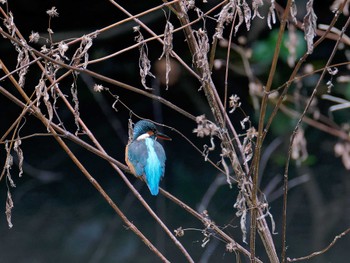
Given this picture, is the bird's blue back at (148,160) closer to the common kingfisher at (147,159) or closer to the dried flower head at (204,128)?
the common kingfisher at (147,159)

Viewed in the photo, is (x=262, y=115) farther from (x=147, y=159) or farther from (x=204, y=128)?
(x=147, y=159)

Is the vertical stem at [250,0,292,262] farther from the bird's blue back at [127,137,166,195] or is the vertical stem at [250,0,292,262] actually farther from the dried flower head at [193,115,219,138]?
the bird's blue back at [127,137,166,195]

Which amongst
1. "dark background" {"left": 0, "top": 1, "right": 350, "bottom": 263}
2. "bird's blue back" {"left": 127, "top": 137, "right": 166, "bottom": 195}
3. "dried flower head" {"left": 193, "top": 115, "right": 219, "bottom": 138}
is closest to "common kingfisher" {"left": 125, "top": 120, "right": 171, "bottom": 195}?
"bird's blue back" {"left": 127, "top": 137, "right": 166, "bottom": 195}

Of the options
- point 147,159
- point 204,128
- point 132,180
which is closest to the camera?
point 204,128

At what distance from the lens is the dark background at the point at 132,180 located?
4047mm

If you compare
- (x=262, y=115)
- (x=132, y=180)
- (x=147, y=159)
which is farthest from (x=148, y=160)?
(x=132, y=180)

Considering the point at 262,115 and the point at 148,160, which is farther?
the point at 148,160

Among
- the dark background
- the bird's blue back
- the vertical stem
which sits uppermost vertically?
the vertical stem

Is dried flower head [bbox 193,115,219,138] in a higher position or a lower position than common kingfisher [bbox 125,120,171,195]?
higher

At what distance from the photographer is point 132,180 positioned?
420 cm

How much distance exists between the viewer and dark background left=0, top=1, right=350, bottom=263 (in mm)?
4047

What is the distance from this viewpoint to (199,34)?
1.57 m

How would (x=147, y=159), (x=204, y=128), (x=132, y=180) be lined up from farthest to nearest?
(x=132, y=180) < (x=147, y=159) < (x=204, y=128)

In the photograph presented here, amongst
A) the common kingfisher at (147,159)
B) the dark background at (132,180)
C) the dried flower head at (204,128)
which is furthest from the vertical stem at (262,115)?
the dark background at (132,180)
